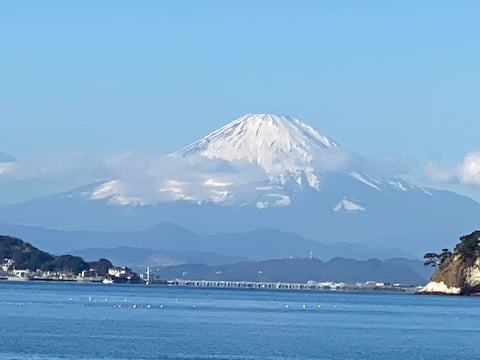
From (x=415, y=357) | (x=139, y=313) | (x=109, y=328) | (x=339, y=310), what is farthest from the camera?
(x=339, y=310)

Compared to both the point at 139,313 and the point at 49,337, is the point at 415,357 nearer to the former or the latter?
the point at 49,337

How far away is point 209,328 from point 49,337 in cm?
1789

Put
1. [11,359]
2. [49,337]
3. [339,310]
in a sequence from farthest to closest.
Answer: [339,310] < [49,337] < [11,359]

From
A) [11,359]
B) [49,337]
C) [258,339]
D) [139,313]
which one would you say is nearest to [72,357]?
[11,359]

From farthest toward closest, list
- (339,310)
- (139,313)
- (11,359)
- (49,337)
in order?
(339,310) < (139,313) < (49,337) < (11,359)

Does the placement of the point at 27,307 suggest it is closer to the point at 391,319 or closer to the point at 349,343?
the point at 391,319

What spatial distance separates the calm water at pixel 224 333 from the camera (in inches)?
3438

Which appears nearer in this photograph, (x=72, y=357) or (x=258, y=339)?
(x=72, y=357)

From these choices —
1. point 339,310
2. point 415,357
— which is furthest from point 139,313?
point 415,357

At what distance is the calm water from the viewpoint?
87.3m

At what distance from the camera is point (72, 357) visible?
81688 mm

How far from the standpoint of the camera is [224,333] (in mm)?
103812

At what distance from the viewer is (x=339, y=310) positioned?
161125 mm

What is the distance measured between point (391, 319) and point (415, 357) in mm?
47648
